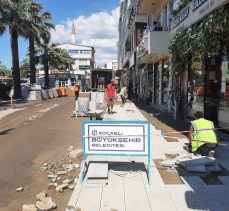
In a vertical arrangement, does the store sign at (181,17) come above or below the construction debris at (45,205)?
above

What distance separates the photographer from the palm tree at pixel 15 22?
34.3m

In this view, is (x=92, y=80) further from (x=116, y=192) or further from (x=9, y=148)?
(x=116, y=192)

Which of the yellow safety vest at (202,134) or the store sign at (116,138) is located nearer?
Result: the store sign at (116,138)

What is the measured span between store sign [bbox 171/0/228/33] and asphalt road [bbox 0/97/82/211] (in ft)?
17.0

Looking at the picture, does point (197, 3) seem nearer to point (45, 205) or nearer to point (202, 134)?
point (202, 134)

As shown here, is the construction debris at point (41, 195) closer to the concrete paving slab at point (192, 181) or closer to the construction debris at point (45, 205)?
the construction debris at point (45, 205)

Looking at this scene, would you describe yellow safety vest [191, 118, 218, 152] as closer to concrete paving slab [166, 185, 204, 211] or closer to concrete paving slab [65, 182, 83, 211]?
concrete paving slab [166, 185, 204, 211]

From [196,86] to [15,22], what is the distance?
24612mm

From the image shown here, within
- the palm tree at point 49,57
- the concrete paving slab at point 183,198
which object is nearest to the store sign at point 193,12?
the concrete paving slab at point 183,198

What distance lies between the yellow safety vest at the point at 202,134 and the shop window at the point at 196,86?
5.34 m

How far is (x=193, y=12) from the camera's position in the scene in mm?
12367

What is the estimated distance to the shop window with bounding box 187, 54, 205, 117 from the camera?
544 inches

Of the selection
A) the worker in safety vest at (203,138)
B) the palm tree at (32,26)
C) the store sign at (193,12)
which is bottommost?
the worker in safety vest at (203,138)

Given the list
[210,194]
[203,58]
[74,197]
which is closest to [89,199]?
[74,197]
